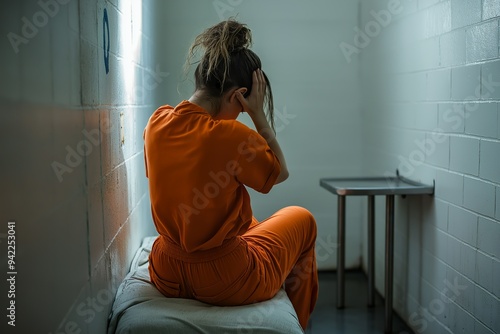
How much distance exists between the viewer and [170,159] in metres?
1.92

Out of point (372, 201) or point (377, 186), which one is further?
point (372, 201)

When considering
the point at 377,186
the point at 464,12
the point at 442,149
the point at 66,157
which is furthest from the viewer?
the point at 377,186

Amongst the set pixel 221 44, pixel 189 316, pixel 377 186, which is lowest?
pixel 189 316

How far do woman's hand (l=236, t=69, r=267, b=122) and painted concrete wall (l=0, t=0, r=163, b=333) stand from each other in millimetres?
471

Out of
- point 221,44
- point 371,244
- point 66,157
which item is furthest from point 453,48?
point 66,157

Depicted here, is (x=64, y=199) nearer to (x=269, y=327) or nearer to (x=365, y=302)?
(x=269, y=327)

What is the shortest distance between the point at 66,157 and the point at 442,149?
68.4 inches

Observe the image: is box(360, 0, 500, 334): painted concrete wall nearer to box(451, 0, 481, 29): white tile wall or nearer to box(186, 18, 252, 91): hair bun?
box(451, 0, 481, 29): white tile wall

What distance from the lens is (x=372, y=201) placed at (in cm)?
330

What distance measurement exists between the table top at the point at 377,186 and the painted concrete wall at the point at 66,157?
104 centimetres

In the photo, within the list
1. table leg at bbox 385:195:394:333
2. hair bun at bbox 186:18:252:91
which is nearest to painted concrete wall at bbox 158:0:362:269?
table leg at bbox 385:195:394:333

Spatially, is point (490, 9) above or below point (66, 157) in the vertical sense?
above

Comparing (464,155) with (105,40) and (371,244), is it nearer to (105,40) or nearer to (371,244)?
(371,244)

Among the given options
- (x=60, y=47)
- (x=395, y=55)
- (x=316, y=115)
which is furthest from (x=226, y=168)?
(x=316, y=115)
